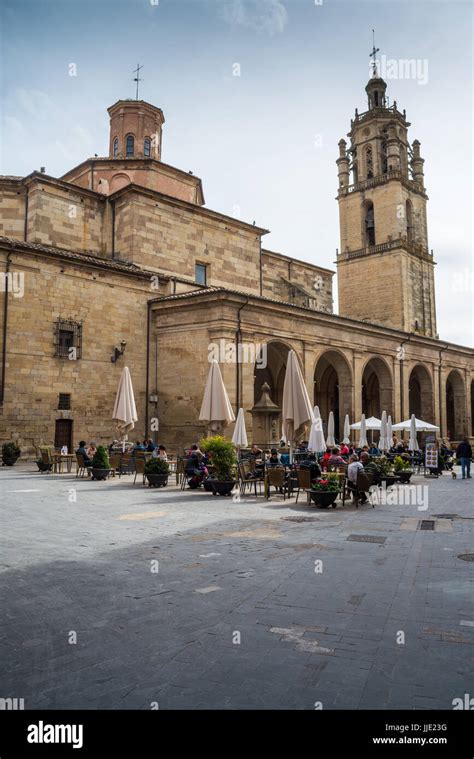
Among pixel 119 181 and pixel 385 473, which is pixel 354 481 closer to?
pixel 385 473

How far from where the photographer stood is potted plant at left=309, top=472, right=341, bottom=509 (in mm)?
11445

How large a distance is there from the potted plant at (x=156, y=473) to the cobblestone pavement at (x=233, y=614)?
555 centimetres

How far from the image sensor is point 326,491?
1142cm

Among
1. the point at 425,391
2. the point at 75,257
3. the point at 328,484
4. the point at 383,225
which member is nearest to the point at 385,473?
the point at 328,484

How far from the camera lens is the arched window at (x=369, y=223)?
4431cm

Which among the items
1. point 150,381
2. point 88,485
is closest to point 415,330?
point 150,381

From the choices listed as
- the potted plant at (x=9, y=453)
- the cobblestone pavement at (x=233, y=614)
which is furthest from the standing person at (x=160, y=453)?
the cobblestone pavement at (x=233, y=614)

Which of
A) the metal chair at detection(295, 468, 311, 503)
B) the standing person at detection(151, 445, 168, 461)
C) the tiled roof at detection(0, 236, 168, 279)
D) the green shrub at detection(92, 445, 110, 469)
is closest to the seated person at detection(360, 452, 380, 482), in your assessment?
the metal chair at detection(295, 468, 311, 503)

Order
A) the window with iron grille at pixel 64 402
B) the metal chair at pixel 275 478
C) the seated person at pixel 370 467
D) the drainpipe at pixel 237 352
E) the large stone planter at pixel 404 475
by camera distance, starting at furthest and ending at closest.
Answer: the drainpipe at pixel 237 352, the window with iron grille at pixel 64 402, the large stone planter at pixel 404 475, the seated person at pixel 370 467, the metal chair at pixel 275 478

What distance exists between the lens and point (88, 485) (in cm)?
1495

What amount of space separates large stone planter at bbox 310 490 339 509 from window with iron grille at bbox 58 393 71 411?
12981 mm

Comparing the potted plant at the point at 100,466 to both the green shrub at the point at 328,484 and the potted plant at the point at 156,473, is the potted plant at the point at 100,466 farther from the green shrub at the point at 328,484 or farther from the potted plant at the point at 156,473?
the green shrub at the point at 328,484

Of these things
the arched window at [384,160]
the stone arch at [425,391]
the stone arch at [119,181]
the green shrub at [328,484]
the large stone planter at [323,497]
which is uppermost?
the arched window at [384,160]
